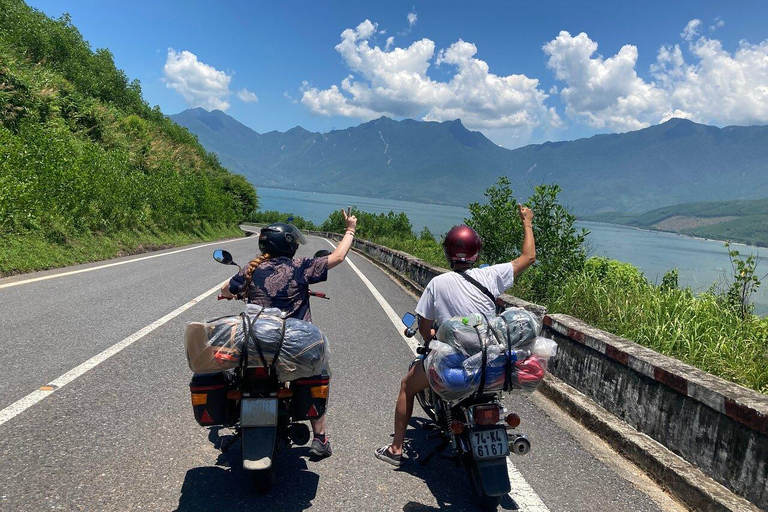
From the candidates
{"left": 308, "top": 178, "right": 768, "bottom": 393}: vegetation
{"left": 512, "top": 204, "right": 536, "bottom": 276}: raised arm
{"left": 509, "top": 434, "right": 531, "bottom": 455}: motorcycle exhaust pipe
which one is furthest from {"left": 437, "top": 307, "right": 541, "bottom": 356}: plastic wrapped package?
{"left": 308, "top": 178, "right": 768, "bottom": 393}: vegetation

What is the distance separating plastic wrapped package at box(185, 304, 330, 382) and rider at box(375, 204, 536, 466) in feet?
3.17

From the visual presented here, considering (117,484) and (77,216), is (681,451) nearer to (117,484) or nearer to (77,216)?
(117,484)

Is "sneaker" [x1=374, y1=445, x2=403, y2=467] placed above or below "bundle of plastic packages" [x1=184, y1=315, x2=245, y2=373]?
below

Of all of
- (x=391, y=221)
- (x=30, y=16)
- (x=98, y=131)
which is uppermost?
(x=30, y=16)

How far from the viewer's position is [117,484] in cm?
308

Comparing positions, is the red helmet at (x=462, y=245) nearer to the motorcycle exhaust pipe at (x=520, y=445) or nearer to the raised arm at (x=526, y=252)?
the raised arm at (x=526, y=252)

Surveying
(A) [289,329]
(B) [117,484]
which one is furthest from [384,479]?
(B) [117,484]

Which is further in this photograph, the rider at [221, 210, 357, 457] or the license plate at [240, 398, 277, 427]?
the rider at [221, 210, 357, 457]

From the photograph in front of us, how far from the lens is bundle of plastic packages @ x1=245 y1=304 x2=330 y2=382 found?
2953 millimetres

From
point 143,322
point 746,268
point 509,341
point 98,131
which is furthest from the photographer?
point 98,131

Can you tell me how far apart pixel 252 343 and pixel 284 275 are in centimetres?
80

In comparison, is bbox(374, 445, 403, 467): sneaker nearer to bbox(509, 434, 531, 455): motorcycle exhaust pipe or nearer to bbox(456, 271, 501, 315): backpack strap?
bbox(509, 434, 531, 455): motorcycle exhaust pipe

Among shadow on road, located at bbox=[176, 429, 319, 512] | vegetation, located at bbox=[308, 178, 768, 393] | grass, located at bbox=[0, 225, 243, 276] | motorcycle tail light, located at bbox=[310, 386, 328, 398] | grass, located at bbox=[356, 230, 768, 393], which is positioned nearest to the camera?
shadow on road, located at bbox=[176, 429, 319, 512]

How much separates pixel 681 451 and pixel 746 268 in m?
4.29
